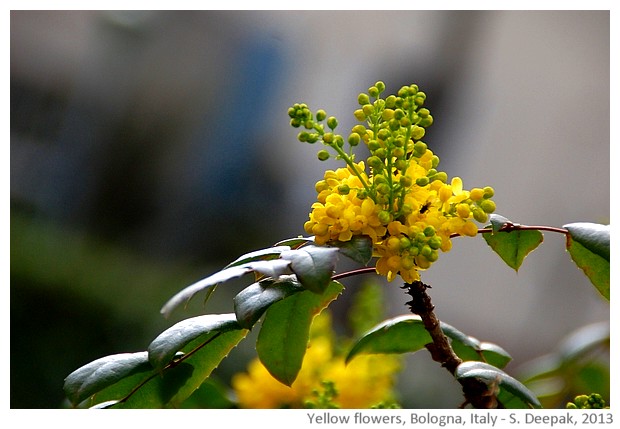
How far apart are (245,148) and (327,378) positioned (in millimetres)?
1790

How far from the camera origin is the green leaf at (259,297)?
0.45m

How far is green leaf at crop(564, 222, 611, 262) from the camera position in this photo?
0.50m

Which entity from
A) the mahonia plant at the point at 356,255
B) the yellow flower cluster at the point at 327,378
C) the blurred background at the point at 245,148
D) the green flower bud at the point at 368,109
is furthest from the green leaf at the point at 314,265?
the blurred background at the point at 245,148

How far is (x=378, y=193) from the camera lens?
494mm

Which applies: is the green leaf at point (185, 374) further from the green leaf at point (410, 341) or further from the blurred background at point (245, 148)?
the blurred background at point (245, 148)

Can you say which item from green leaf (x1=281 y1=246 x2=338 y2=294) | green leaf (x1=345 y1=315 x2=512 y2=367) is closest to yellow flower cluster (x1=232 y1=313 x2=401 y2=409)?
green leaf (x1=345 y1=315 x2=512 y2=367)

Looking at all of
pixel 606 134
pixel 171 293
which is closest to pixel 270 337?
pixel 171 293

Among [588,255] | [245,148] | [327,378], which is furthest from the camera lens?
[245,148]

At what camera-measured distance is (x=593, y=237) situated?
506 mm

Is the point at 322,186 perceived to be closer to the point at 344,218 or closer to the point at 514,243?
the point at 344,218

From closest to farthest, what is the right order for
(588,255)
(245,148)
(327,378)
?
1. (588,255)
2. (327,378)
3. (245,148)

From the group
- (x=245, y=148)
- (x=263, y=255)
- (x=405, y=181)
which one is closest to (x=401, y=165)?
(x=405, y=181)

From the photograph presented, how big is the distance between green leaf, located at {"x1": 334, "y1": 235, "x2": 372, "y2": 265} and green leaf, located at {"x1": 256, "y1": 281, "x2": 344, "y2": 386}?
0.05 meters

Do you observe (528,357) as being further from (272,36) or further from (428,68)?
(272,36)
